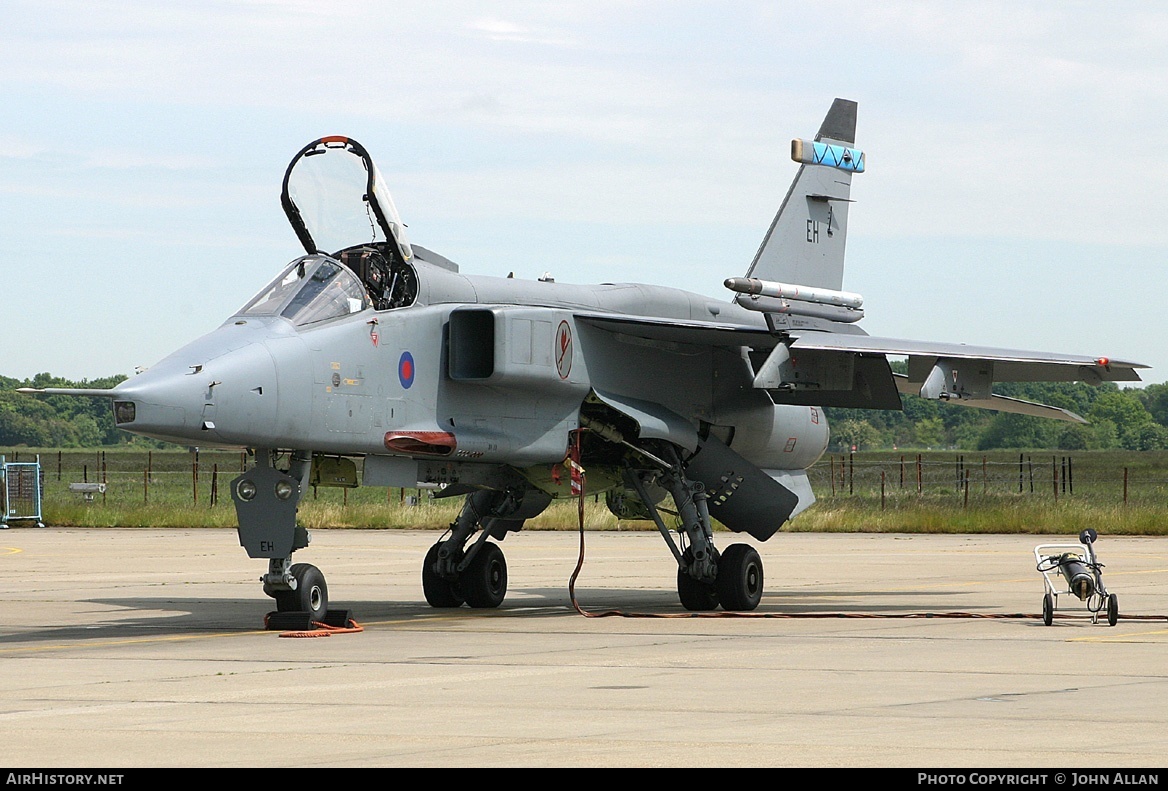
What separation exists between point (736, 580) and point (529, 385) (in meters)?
3.27

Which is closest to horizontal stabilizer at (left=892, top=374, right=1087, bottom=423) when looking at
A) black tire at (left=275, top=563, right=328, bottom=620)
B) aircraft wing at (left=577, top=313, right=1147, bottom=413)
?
aircraft wing at (left=577, top=313, right=1147, bottom=413)

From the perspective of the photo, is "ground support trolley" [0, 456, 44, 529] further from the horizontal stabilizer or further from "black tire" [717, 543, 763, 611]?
"black tire" [717, 543, 763, 611]

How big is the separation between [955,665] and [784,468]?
8.21 metres

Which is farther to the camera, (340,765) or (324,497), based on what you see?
(324,497)

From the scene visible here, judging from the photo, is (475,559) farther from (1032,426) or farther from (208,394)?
(1032,426)

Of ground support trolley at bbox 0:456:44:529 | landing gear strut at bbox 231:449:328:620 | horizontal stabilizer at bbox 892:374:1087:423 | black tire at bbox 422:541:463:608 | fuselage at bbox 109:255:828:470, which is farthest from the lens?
ground support trolley at bbox 0:456:44:529

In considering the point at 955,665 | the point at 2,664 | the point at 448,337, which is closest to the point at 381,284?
the point at 448,337

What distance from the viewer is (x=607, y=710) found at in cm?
874

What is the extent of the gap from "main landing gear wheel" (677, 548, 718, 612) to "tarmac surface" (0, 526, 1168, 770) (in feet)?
1.09

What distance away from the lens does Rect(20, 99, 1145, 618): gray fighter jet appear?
44.0 feet

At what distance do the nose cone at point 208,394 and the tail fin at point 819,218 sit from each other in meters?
8.05

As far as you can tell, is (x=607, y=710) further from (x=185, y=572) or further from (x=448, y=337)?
(x=185, y=572)

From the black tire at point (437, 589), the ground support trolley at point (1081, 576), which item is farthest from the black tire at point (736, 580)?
the ground support trolley at point (1081, 576)

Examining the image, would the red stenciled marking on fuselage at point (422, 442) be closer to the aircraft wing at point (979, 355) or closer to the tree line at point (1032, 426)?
the aircraft wing at point (979, 355)
